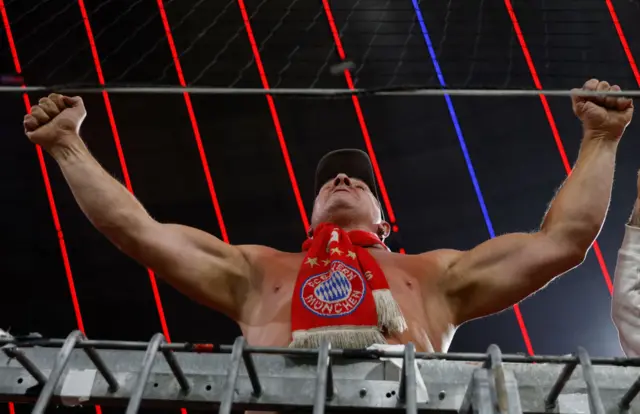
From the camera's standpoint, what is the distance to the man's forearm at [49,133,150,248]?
1.31 m

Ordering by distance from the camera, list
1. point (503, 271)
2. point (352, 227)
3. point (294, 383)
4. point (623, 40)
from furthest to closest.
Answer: point (623, 40)
point (352, 227)
point (503, 271)
point (294, 383)

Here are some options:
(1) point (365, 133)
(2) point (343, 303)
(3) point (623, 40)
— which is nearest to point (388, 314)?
(2) point (343, 303)

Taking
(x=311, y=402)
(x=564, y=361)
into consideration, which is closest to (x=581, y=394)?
(x=564, y=361)

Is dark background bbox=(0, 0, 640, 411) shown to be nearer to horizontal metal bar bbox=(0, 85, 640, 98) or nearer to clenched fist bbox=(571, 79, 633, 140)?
clenched fist bbox=(571, 79, 633, 140)

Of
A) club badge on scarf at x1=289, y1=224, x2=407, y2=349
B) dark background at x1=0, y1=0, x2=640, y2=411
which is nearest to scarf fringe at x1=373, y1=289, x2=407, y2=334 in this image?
club badge on scarf at x1=289, y1=224, x2=407, y2=349

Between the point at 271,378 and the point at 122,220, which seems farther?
the point at 122,220

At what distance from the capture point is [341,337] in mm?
1210

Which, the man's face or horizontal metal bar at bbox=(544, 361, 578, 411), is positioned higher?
the man's face

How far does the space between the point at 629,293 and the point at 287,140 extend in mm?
1999

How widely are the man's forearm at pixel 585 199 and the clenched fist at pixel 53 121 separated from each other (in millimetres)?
907

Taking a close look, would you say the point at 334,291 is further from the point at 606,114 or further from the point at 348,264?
the point at 606,114

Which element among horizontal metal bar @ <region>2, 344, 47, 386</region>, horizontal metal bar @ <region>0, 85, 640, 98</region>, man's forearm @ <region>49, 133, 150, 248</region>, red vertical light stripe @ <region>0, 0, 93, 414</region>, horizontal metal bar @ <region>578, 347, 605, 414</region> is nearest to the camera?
horizontal metal bar @ <region>578, 347, 605, 414</region>

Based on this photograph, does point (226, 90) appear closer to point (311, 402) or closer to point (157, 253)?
point (311, 402)

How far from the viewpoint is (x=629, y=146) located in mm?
2896
